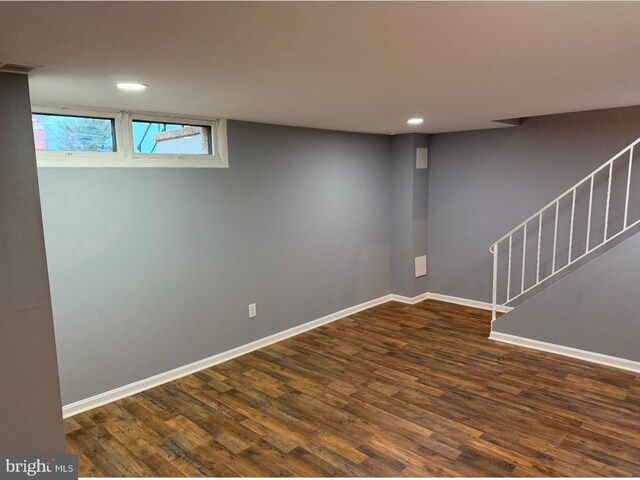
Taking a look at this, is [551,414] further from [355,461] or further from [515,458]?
[355,461]

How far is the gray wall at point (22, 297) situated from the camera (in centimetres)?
191

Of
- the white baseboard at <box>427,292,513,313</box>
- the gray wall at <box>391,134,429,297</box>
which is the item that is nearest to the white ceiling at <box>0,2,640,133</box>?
the gray wall at <box>391,134,429,297</box>

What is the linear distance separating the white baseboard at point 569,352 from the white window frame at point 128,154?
2995 mm

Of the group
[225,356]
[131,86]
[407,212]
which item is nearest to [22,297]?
[131,86]

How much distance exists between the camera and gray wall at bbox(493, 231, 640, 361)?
348 cm

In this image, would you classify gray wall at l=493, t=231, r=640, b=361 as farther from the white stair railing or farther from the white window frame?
the white window frame

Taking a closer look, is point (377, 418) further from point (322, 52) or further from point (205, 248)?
point (322, 52)

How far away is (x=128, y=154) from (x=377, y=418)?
2.52m

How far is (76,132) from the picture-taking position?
296 cm

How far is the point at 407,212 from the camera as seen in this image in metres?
5.42

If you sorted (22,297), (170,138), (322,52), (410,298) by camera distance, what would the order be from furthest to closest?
(410,298) < (170,138) < (22,297) < (322,52)

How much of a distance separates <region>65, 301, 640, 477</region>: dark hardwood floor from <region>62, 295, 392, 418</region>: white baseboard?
0.08 meters

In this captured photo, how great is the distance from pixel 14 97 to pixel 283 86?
124 centimetres

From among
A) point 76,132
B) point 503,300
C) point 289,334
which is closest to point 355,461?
point 289,334
